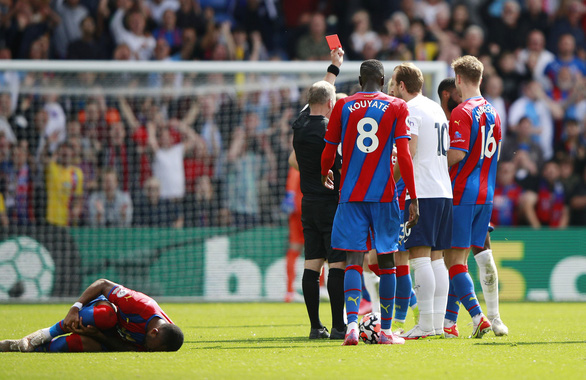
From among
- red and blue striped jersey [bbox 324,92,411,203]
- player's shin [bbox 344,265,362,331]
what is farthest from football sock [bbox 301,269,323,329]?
red and blue striped jersey [bbox 324,92,411,203]

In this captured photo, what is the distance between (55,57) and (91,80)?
2253 mm

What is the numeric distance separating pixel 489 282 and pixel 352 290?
1668mm

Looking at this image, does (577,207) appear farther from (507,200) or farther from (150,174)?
(150,174)

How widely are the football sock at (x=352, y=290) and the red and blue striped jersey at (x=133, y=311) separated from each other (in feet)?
4.70

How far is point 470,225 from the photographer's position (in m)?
7.51

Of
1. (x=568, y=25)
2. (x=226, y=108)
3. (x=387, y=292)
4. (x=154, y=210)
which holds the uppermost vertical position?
(x=568, y=25)

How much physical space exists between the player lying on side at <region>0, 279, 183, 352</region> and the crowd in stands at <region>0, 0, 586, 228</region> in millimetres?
7384

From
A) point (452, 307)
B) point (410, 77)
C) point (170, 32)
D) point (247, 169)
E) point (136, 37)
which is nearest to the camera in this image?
point (410, 77)

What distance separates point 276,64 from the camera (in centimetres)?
1345

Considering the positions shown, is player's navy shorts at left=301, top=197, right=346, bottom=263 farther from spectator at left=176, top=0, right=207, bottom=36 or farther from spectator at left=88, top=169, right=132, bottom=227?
spectator at left=176, top=0, right=207, bottom=36

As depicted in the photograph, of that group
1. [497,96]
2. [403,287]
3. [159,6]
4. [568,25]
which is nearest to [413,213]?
[403,287]

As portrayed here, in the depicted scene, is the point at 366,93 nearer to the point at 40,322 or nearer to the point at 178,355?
the point at 178,355

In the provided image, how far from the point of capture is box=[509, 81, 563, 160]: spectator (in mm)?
15891

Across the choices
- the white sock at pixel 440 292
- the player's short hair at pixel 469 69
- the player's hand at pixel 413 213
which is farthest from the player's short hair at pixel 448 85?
the player's hand at pixel 413 213
